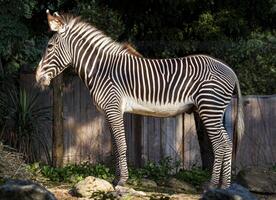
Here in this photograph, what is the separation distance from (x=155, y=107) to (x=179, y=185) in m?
1.82

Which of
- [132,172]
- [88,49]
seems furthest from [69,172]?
[88,49]

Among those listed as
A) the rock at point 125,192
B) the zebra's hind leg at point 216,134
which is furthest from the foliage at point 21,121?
the zebra's hind leg at point 216,134

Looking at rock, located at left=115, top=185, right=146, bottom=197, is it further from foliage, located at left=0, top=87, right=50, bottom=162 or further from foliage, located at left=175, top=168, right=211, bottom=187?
foliage, located at left=0, top=87, right=50, bottom=162

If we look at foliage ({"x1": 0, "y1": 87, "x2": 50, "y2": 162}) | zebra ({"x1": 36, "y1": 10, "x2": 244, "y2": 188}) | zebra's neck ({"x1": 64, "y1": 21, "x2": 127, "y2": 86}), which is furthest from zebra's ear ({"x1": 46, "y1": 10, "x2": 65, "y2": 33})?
foliage ({"x1": 0, "y1": 87, "x2": 50, "y2": 162})

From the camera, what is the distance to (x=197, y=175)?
11930mm

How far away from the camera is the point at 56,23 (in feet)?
31.9

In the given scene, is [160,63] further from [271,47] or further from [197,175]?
[271,47]

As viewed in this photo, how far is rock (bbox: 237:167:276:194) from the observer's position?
9977mm

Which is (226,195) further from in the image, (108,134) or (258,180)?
(108,134)

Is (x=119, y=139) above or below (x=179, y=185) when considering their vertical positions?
above

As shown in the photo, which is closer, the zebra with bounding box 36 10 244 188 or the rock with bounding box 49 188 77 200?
the rock with bounding box 49 188 77 200

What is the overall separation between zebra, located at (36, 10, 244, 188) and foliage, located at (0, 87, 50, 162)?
236 cm

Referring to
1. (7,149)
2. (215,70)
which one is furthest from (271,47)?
(7,149)

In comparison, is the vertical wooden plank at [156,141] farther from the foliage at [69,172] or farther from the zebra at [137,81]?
the zebra at [137,81]
